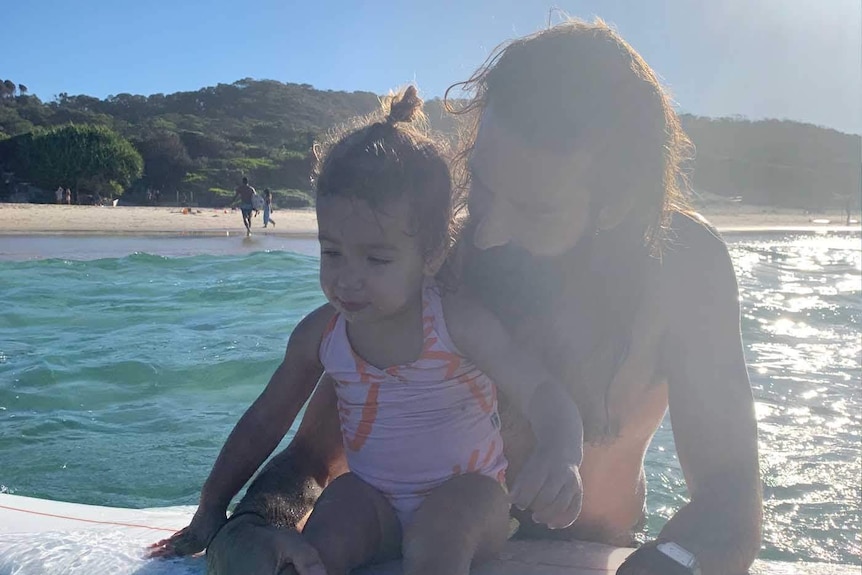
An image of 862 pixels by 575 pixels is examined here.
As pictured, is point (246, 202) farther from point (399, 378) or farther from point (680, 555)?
point (680, 555)

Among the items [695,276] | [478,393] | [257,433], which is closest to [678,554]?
[478,393]

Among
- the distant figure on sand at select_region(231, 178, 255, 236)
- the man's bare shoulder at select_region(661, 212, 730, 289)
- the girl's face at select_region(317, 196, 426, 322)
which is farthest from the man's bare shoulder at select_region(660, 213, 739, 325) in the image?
the distant figure on sand at select_region(231, 178, 255, 236)

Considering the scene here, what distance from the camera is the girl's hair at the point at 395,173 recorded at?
1.83 meters

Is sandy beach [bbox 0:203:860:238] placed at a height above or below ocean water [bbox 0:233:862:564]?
above

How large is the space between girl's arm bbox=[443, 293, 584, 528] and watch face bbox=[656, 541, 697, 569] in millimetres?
262

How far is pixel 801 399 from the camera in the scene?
17.7ft

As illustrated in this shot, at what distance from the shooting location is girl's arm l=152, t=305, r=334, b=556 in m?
2.01

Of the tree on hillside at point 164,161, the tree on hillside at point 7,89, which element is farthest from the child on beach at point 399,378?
the tree on hillside at point 7,89

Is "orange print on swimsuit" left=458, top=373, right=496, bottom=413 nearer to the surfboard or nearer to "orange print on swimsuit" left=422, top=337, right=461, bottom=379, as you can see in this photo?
"orange print on swimsuit" left=422, top=337, right=461, bottom=379

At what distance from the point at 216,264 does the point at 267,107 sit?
65.5m

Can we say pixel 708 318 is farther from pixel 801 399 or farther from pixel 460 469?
pixel 801 399

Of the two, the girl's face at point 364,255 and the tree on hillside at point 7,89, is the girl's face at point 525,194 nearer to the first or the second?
the girl's face at point 364,255

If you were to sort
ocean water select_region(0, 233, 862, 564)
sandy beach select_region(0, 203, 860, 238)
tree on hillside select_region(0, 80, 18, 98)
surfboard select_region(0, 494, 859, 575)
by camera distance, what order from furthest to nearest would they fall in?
tree on hillside select_region(0, 80, 18, 98), sandy beach select_region(0, 203, 860, 238), ocean water select_region(0, 233, 862, 564), surfboard select_region(0, 494, 859, 575)

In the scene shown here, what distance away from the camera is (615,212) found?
198 centimetres
